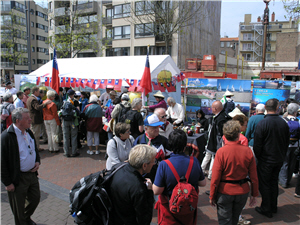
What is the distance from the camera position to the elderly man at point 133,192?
82.1 inches

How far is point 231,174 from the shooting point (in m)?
2.83

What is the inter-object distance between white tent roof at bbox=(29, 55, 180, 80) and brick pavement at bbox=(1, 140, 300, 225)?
4.01 meters

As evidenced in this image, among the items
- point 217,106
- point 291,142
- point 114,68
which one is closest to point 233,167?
point 217,106

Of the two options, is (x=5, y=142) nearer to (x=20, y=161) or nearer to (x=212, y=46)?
(x=20, y=161)

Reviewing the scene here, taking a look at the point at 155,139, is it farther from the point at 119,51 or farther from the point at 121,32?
the point at 121,32

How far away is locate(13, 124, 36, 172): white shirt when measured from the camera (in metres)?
3.28

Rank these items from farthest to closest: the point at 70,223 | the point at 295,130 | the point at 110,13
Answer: the point at 110,13 → the point at 295,130 → the point at 70,223

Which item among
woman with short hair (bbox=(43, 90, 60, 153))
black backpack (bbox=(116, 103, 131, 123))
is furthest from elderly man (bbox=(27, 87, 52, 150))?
black backpack (bbox=(116, 103, 131, 123))

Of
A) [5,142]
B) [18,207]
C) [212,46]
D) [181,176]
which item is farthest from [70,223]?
[212,46]

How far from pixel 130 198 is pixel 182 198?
555mm

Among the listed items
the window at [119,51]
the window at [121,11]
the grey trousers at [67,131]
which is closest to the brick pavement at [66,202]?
the grey trousers at [67,131]

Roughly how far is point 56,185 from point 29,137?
2116 mm

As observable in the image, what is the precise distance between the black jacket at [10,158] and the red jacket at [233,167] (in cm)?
271

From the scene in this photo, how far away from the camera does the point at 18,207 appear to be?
328 centimetres
